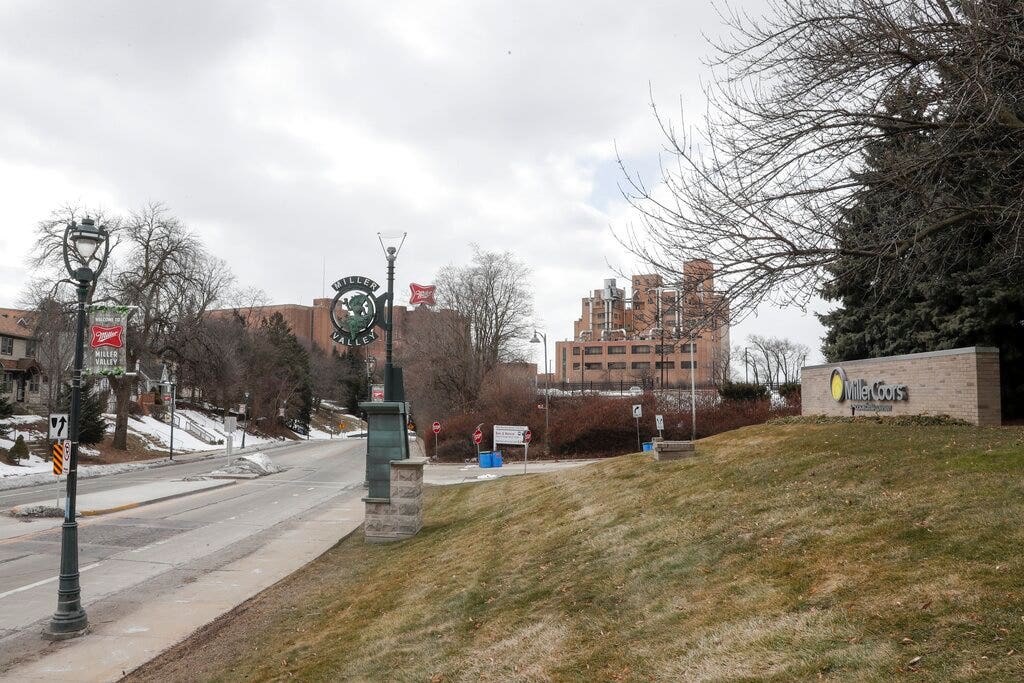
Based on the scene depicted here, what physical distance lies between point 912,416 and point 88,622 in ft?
56.4

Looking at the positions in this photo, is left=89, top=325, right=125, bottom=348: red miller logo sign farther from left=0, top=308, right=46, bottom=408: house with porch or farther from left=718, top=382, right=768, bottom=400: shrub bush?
left=0, top=308, right=46, bottom=408: house with porch

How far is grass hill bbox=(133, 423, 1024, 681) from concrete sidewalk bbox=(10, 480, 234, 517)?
42.9ft

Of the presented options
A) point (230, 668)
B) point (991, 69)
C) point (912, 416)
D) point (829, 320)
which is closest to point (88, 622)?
point (230, 668)

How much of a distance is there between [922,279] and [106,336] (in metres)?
17.0

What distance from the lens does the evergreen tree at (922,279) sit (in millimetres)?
9672

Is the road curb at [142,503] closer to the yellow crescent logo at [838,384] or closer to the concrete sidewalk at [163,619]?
the concrete sidewalk at [163,619]

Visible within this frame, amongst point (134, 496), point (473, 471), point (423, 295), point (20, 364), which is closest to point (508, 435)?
point (473, 471)

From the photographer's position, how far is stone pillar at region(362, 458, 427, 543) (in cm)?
1609

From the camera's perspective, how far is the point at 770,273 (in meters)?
9.20

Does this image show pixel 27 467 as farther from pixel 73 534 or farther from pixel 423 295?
pixel 73 534

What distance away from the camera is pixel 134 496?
27156 millimetres

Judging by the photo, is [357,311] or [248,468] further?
[248,468]

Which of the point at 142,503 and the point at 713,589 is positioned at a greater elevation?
the point at 713,589

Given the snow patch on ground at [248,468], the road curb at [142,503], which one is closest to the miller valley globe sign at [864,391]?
the road curb at [142,503]
